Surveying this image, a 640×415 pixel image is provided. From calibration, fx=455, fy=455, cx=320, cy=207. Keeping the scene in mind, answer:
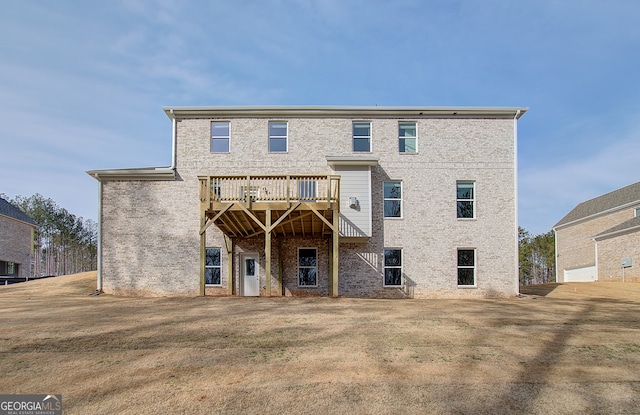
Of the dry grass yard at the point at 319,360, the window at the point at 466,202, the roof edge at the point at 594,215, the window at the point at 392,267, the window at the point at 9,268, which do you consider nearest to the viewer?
the dry grass yard at the point at 319,360

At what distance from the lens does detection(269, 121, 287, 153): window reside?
1895 cm

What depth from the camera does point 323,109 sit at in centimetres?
1873

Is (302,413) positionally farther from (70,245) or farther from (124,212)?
(70,245)

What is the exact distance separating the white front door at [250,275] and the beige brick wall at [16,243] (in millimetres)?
28151

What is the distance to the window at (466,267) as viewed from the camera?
61.0 ft

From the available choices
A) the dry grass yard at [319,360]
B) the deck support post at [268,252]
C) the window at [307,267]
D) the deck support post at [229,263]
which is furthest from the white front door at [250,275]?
the dry grass yard at [319,360]

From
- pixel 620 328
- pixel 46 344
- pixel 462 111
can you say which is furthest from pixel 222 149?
pixel 620 328

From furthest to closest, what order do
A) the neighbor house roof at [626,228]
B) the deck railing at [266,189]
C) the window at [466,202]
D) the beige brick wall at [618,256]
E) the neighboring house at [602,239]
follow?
the neighboring house at [602,239] → the neighbor house roof at [626,228] → the beige brick wall at [618,256] → the window at [466,202] → the deck railing at [266,189]

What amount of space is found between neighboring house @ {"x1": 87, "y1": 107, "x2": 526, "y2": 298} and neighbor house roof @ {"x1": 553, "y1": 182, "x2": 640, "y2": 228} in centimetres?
1878

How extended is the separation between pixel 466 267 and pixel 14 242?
37.4 metres

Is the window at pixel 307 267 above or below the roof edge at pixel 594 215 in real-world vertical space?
below

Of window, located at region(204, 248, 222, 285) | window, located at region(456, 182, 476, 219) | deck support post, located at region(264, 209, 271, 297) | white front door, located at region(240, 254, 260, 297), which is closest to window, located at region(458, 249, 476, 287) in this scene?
window, located at region(456, 182, 476, 219)

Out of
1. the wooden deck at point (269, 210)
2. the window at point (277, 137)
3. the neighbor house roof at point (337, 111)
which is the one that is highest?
the neighbor house roof at point (337, 111)

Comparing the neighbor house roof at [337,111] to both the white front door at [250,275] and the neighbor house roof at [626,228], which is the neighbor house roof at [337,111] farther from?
the neighbor house roof at [626,228]
